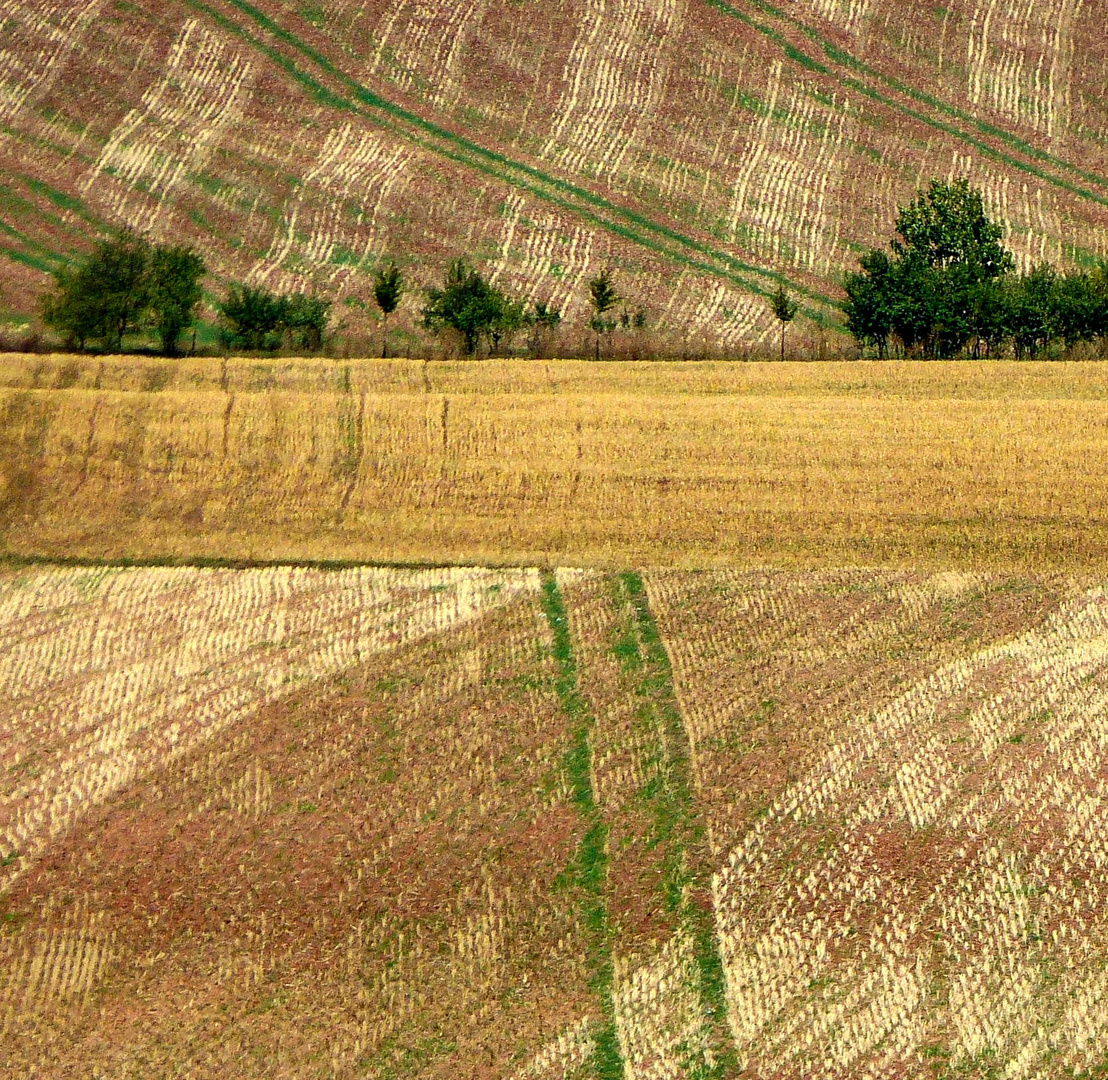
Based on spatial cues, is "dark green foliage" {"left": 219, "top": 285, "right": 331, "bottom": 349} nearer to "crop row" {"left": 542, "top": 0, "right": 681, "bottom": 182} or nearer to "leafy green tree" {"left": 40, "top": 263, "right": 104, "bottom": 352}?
"leafy green tree" {"left": 40, "top": 263, "right": 104, "bottom": 352}

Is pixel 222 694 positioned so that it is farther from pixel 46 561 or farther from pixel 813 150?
pixel 813 150

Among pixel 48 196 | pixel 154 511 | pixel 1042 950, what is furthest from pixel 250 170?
pixel 1042 950

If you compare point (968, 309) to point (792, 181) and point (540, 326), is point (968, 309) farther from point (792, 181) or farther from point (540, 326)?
point (792, 181)

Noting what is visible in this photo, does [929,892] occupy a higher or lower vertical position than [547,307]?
lower

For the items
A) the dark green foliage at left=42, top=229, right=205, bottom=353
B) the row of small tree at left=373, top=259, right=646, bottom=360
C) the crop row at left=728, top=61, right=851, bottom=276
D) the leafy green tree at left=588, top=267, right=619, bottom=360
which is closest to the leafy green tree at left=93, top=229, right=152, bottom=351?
the dark green foliage at left=42, top=229, right=205, bottom=353

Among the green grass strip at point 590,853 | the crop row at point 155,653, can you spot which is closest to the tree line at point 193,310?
the crop row at point 155,653

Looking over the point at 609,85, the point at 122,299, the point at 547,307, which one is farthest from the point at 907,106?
the point at 122,299
